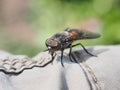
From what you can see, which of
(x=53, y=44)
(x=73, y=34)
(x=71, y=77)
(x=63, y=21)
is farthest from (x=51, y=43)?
(x=63, y=21)

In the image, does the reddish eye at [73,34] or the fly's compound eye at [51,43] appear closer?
the fly's compound eye at [51,43]

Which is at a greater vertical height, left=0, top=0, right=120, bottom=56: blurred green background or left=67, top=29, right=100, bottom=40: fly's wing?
left=0, top=0, right=120, bottom=56: blurred green background

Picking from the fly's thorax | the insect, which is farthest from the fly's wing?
the fly's thorax

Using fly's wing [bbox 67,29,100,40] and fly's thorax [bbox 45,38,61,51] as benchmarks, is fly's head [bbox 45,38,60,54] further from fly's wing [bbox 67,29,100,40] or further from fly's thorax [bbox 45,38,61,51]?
fly's wing [bbox 67,29,100,40]

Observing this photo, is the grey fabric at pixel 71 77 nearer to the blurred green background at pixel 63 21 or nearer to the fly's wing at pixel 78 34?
the fly's wing at pixel 78 34

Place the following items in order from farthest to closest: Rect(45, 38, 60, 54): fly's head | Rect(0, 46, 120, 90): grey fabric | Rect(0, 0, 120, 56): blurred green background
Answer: Rect(0, 0, 120, 56): blurred green background, Rect(45, 38, 60, 54): fly's head, Rect(0, 46, 120, 90): grey fabric

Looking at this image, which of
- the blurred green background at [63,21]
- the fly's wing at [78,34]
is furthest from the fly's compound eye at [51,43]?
the blurred green background at [63,21]
